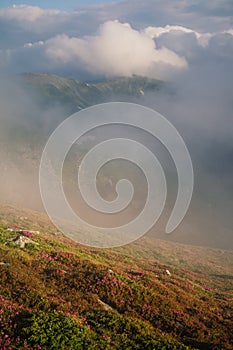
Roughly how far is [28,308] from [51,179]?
625ft

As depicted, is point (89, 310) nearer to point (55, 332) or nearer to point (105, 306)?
point (105, 306)

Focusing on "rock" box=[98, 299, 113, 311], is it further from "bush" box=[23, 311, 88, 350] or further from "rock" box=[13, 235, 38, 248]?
"rock" box=[13, 235, 38, 248]

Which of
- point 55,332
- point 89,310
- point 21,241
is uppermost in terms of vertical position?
point 21,241

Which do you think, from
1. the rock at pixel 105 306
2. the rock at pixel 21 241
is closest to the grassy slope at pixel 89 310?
the rock at pixel 105 306

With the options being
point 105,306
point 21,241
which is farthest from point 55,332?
point 21,241

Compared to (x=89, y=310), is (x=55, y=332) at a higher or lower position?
lower

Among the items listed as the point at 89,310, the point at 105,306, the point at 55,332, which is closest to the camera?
the point at 55,332

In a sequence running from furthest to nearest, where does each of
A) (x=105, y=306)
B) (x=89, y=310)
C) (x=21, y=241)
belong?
(x=21, y=241) < (x=105, y=306) < (x=89, y=310)

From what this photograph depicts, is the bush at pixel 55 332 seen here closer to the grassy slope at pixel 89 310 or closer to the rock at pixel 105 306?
the grassy slope at pixel 89 310

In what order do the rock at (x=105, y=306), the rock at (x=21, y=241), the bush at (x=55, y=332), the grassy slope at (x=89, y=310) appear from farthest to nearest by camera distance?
1. the rock at (x=21, y=241)
2. the rock at (x=105, y=306)
3. the grassy slope at (x=89, y=310)
4. the bush at (x=55, y=332)

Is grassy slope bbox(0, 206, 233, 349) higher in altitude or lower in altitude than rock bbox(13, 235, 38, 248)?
lower

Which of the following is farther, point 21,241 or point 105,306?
point 21,241

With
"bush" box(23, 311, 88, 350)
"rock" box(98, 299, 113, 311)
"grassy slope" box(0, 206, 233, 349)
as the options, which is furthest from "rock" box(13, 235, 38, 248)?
"bush" box(23, 311, 88, 350)

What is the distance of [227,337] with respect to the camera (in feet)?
51.8
